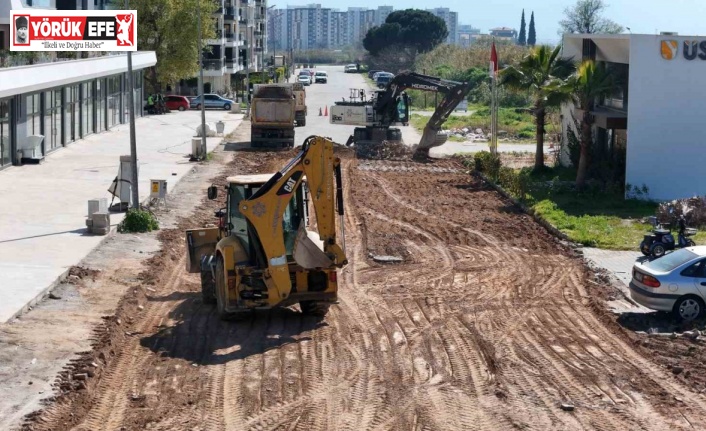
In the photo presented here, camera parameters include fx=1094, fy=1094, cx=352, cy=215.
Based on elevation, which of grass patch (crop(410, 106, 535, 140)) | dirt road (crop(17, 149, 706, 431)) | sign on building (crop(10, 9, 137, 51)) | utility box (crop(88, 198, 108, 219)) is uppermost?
sign on building (crop(10, 9, 137, 51))

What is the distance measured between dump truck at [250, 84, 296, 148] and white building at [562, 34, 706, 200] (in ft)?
61.4

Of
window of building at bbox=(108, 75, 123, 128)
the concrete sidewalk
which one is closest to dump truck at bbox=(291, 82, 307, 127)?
the concrete sidewalk

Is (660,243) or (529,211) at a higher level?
(660,243)

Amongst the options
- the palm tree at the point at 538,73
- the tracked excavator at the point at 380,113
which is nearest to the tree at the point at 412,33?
the tracked excavator at the point at 380,113

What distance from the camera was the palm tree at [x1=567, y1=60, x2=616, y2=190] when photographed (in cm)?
3328

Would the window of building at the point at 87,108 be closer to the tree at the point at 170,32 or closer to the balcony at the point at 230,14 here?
the tree at the point at 170,32

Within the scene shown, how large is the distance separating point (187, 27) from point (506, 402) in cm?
Result: 5896

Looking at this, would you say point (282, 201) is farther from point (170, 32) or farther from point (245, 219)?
point (170, 32)

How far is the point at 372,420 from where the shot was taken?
12625 millimetres

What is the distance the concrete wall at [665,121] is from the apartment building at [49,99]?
14940 millimetres

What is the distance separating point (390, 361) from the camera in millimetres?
15289

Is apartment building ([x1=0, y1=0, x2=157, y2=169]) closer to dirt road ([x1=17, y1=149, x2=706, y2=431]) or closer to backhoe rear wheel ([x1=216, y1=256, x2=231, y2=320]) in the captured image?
dirt road ([x1=17, y1=149, x2=706, y2=431])

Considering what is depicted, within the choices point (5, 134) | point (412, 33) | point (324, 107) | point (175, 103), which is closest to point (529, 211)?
point (5, 134)

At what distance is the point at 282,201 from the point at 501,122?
46.0 m
